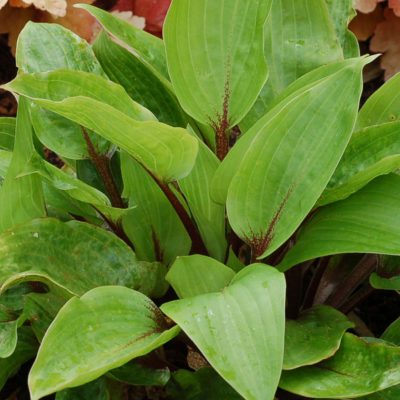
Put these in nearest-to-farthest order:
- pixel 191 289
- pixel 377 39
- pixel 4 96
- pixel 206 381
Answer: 1. pixel 191 289
2. pixel 206 381
3. pixel 377 39
4. pixel 4 96

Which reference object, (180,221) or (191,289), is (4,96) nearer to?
(180,221)

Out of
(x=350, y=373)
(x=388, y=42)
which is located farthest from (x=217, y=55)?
(x=388, y=42)

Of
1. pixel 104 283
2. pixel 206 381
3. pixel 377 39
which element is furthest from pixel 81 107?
pixel 377 39

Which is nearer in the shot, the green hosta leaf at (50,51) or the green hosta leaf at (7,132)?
the green hosta leaf at (50,51)

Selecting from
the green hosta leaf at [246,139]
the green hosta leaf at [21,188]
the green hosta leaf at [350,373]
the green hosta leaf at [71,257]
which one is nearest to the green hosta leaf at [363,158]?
the green hosta leaf at [246,139]

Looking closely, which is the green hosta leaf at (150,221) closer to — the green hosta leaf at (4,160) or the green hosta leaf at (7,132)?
the green hosta leaf at (4,160)
